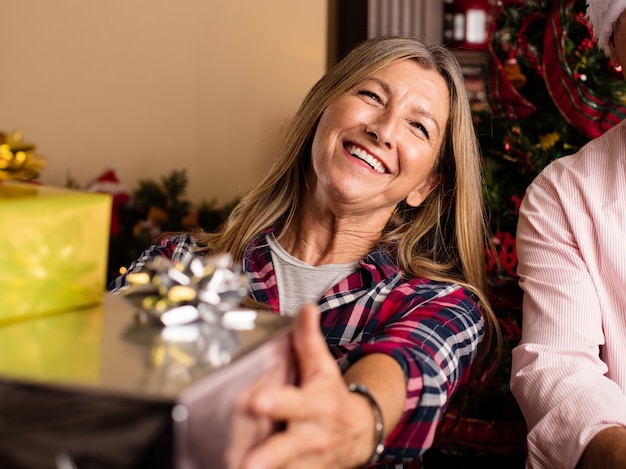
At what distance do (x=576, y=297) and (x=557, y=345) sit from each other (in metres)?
0.09

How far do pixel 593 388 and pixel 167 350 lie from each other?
0.77 meters

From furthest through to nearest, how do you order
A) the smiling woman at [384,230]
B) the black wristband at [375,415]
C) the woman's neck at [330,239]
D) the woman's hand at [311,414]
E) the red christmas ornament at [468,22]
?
the red christmas ornament at [468,22]
the woman's neck at [330,239]
the smiling woman at [384,230]
the black wristband at [375,415]
the woman's hand at [311,414]

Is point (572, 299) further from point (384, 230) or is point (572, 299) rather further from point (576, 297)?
point (384, 230)

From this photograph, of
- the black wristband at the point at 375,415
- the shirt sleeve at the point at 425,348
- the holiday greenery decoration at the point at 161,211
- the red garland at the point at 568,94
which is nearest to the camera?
the black wristband at the point at 375,415

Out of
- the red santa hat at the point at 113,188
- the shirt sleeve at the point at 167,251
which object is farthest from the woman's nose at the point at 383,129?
the red santa hat at the point at 113,188

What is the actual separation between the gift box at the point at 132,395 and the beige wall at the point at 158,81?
2.58 meters

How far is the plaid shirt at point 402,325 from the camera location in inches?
43.8

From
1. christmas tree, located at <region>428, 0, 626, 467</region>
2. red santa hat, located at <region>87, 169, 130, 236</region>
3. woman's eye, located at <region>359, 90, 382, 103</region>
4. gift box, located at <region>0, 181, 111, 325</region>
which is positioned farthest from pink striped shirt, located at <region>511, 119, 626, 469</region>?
red santa hat, located at <region>87, 169, 130, 236</region>

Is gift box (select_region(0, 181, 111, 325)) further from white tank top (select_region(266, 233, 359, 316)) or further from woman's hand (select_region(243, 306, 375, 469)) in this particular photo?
white tank top (select_region(266, 233, 359, 316))

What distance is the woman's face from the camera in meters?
1.44

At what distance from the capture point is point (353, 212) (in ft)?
4.97

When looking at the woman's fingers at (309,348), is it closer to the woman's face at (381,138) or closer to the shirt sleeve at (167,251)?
the woman's face at (381,138)

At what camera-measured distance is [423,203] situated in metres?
1.65

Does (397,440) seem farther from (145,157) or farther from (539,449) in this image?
(145,157)
